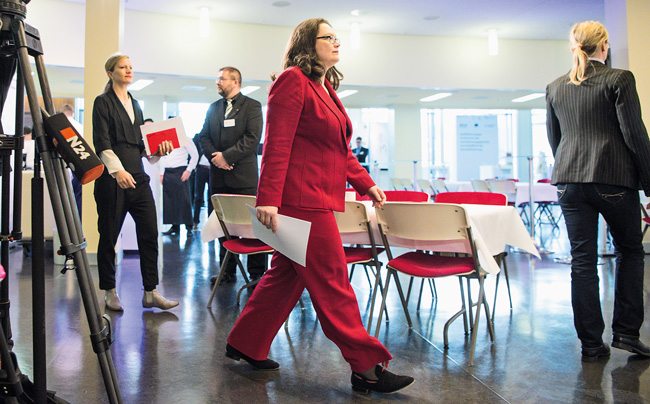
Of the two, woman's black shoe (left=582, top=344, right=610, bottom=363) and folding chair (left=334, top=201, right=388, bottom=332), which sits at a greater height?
folding chair (left=334, top=201, right=388, bottom=332)

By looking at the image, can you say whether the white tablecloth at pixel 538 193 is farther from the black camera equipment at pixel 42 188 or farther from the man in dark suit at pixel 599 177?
the black camera equipment at pixel 42 188

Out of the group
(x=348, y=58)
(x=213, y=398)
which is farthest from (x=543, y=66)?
(x=213, y=398)

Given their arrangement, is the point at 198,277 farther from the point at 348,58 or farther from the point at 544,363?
the point at 348,58

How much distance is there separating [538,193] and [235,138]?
5720 mm

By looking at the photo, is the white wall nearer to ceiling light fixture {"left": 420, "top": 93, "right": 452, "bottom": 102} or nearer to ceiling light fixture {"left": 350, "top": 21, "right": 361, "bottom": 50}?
ceiling light fixture {"left": 350, "top": 21, "right": 361, "bottom": 50}

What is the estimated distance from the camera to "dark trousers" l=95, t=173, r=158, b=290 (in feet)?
10.9

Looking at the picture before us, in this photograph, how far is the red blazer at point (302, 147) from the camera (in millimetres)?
1976

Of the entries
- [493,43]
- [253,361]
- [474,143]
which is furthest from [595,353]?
[474,143]

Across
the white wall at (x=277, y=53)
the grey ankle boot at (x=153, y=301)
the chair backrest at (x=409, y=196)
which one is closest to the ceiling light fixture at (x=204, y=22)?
the white wall at (x=277, y=53)

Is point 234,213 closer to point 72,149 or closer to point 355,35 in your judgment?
point 72,149

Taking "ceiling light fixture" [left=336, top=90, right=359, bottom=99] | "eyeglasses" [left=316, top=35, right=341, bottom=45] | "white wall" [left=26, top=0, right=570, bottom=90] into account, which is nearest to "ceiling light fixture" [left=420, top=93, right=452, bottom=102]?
"white wall" [left=26, top=0, right=570, bottom=90]

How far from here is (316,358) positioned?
262 cm

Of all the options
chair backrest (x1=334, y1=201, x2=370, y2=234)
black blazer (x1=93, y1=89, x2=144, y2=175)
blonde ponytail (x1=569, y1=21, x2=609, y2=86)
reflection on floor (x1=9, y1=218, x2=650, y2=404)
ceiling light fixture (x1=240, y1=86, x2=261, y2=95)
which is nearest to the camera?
reflection on floor (x1=9, y1=218, x2=650, y2=404)

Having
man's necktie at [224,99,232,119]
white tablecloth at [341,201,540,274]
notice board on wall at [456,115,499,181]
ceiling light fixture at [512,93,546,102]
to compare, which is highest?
ceiling light fixture at [512,93,546,102]
